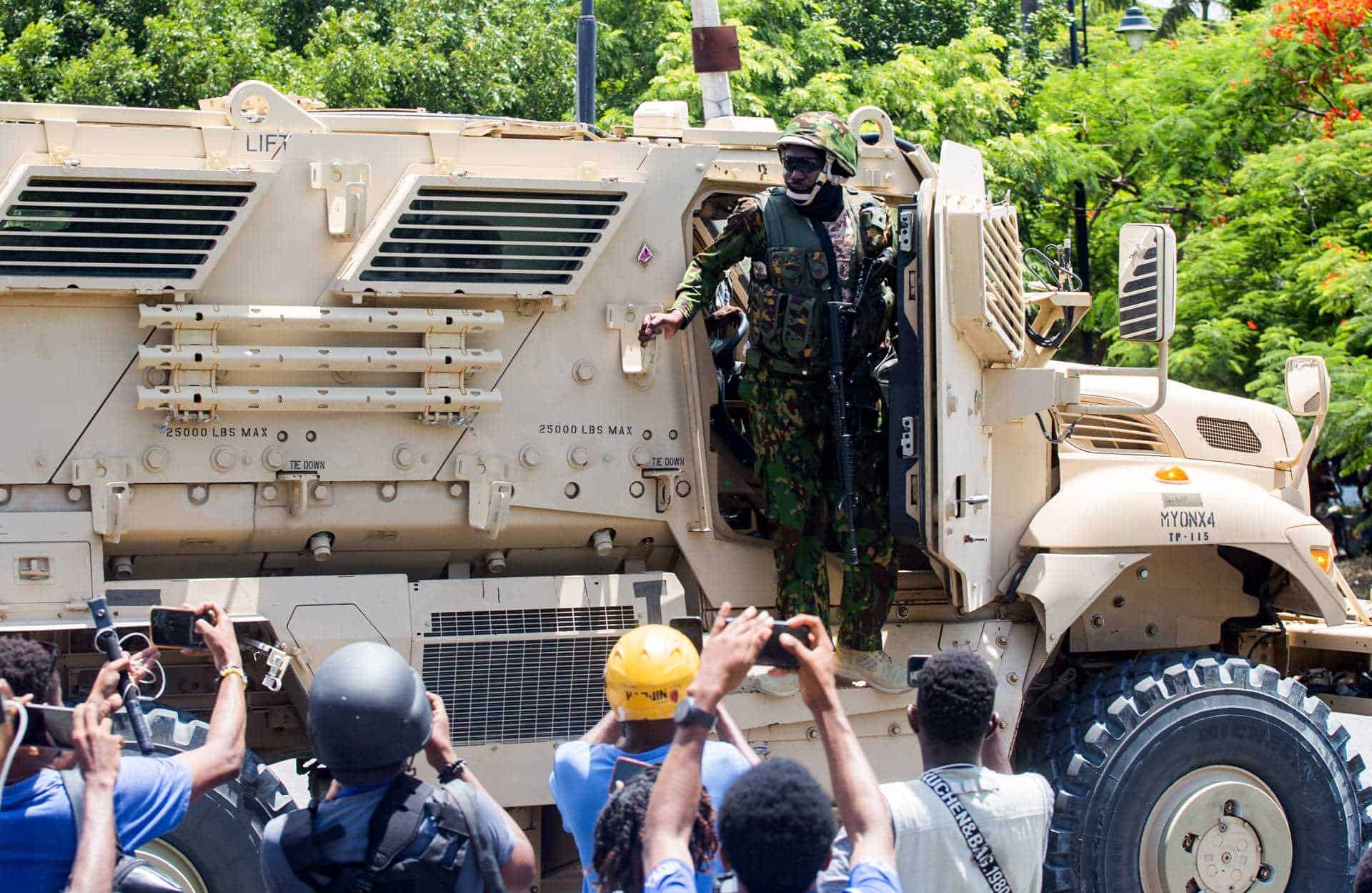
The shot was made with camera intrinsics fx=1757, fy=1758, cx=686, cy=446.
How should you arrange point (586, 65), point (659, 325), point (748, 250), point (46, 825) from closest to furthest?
point (46, 825)
point (659, 325)
point (748, 250)
point (586, 65)

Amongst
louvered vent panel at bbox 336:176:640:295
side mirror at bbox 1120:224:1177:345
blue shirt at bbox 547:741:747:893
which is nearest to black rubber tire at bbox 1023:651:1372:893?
side mirror at bbox 1120:224:1177:345

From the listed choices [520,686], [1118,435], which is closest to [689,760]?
[520,686]

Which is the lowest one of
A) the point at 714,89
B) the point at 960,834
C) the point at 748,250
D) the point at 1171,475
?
the point at 1171,475

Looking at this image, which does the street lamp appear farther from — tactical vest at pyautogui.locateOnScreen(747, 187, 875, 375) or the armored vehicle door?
tactical vest at pyautogui.locateOnScreen(747, 187, 875, 375)

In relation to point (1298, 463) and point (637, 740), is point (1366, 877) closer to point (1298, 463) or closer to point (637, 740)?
point (637, 740)

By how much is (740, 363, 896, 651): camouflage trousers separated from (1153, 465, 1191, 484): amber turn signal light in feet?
3.78

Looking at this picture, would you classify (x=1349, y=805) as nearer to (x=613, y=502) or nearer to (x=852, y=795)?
(x=613, y=502)

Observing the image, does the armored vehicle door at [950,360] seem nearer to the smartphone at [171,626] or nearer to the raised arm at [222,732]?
the smartphone at [171,626]

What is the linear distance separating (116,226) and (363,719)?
9.57 feet

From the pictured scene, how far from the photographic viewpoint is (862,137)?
6.61 m

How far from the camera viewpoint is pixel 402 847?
10.8ft

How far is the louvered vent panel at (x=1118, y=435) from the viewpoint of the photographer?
22.8 feet

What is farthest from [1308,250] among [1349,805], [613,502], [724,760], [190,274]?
[724,760]

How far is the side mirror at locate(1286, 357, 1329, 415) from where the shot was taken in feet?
23.4
